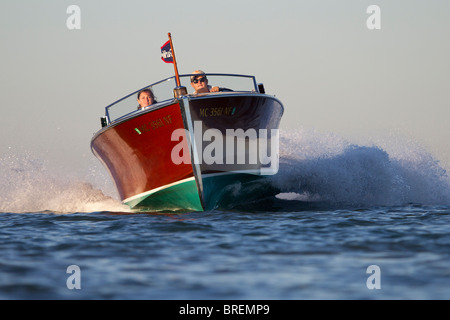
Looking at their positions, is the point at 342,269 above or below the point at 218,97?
below

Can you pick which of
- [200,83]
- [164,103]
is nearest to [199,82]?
[200,83]

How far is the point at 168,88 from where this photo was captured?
34.4 feet

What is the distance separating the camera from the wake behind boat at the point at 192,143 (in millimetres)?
9828

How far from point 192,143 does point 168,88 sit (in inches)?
51.5

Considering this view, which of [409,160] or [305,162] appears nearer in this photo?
[305,162]

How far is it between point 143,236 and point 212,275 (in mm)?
2363

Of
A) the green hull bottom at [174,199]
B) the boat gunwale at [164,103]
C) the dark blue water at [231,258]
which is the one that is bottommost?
the dark blue water at [231,258]

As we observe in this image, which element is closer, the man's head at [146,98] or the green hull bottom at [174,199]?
the green hull bottom at [174,199]

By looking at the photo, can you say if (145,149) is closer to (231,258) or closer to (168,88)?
(168,88)

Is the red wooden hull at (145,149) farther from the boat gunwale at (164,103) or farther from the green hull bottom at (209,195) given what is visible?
the green hull bottom at (209,195)

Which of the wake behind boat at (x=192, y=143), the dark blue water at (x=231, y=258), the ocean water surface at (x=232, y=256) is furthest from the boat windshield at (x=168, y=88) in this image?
the dark blue water at (x=231, y=258)

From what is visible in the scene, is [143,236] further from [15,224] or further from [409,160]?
[409,160]

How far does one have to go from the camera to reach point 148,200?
11.1m
